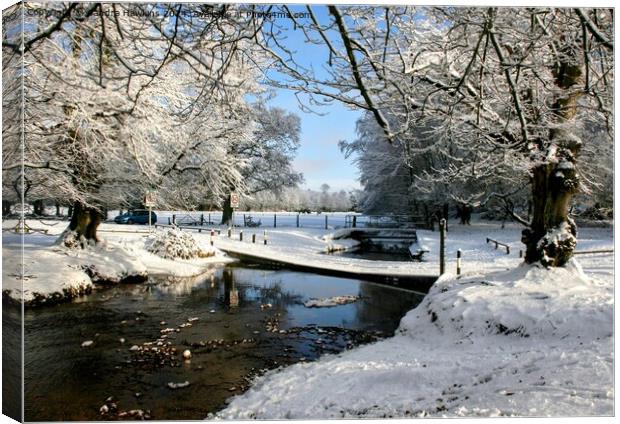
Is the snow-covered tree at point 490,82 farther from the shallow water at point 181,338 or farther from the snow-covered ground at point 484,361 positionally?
the shallow water at point 181,338

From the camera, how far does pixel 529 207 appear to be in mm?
6305

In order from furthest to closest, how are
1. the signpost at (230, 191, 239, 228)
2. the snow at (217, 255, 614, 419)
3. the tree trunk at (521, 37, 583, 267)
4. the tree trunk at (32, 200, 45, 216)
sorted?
the signpost at (230, 191, 239, 228) → the tree trunk at (521, 37, 583, 267) → the tree trunk at (32, 200, 45, 216) → the snow at (217, 255, 614, 419)

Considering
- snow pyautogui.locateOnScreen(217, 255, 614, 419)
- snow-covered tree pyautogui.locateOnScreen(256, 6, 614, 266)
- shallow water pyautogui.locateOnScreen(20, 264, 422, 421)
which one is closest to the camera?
snow-covered tree pyautogui.locateOnScreen(256, 6, 614, 266)

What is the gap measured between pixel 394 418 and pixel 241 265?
625cm

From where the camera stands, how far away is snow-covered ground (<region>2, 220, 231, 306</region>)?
3.38 metres

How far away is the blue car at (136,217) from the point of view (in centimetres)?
604

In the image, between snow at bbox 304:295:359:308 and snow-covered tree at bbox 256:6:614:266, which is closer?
snow-covered tree at bbox 256:6:614:266

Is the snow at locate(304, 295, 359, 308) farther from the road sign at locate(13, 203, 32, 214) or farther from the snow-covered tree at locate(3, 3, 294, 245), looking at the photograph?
the road sign at locate(13, 203, 32, 214)

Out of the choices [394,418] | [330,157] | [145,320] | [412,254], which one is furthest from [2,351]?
[412,254]

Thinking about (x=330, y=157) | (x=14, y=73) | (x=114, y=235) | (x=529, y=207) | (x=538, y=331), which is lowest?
(x=538, y=331)

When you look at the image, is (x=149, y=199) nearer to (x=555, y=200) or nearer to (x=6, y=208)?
(x=6, y=208)

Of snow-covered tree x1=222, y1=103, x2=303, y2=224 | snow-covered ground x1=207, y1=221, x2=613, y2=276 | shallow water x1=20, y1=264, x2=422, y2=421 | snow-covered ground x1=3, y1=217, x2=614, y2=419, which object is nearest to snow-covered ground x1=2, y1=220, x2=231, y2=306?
snow-covered ground x1=3, y1=217, x2=614, y2=419

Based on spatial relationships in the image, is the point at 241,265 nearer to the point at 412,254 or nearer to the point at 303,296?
the point at 303,296

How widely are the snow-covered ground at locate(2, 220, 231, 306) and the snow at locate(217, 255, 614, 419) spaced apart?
195 centimetres
